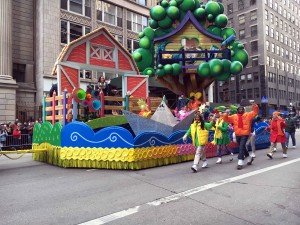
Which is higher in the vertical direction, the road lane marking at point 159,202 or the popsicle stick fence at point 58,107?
the popsicle stick fence at point 58,107

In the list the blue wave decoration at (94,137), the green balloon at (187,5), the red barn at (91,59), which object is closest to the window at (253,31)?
the green balloon at (187,5)

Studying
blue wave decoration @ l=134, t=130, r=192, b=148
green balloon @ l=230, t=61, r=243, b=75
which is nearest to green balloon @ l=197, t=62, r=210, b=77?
green balloon @ l=230, t=61, r=243, b=75

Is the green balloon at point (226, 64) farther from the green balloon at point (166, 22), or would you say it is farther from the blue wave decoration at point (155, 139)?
the blue wave decoration at point (155, 139)

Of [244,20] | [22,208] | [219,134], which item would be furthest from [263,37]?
[22,208]

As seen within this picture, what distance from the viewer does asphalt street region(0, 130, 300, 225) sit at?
428 centimetres

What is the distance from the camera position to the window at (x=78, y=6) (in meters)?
24.6

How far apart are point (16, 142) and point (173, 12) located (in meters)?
10.8

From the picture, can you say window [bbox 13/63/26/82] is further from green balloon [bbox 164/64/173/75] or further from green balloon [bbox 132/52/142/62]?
green balloon [bbox 164/64/173/75]

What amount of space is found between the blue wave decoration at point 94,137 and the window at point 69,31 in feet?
56.5

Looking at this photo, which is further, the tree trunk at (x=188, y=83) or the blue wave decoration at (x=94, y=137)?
the tree trunk at (x=188, y=83)

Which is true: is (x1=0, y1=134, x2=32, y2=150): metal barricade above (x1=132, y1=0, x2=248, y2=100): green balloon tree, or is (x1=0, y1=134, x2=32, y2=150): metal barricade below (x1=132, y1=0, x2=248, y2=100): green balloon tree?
below

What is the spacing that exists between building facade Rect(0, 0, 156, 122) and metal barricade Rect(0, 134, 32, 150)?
434 cm

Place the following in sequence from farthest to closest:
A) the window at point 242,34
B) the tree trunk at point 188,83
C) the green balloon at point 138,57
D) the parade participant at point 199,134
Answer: the window at point 242,34 < the green balloon at point 138,57 < the tree trunk at point 188,83 < the parade participant at point 199,134

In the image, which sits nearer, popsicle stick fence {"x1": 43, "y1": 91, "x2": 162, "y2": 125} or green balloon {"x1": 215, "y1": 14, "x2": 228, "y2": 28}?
popsicle stick fence {"x1": 43, "y1": 91, "x2": 162, "y2": 125}
